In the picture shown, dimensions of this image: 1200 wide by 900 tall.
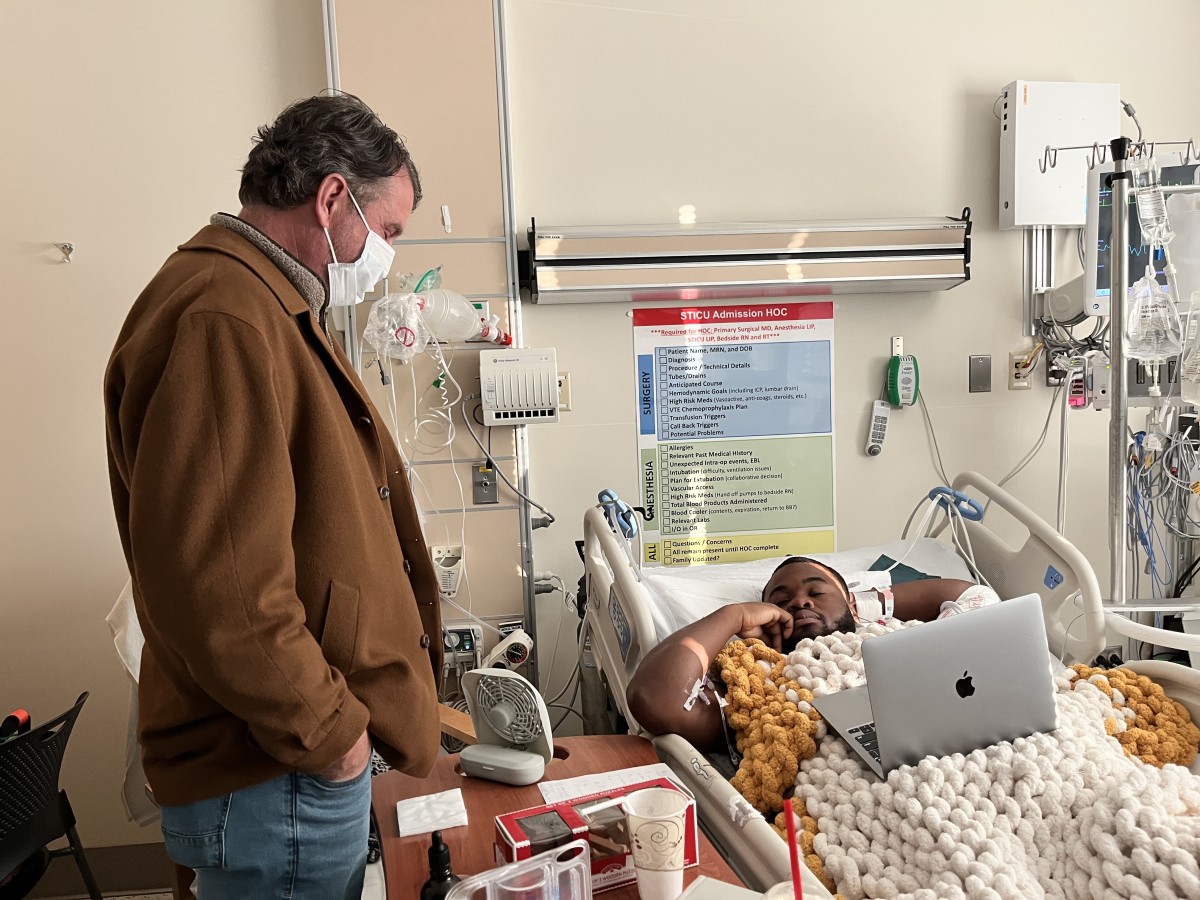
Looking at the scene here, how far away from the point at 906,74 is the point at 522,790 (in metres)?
2.59

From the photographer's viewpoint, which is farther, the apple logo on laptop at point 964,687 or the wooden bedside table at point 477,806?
the apple logo on laptop at point 964,687

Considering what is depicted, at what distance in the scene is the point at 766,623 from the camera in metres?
2.13

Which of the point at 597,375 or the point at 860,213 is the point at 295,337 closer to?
the point at 597,375

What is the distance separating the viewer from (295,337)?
1203 mm

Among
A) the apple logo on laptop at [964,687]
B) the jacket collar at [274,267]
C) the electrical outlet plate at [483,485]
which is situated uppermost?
the jacket collar at [274,267]

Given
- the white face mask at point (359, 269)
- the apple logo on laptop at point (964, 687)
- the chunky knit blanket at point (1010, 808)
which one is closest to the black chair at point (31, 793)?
the white face mask at point (359, 269)

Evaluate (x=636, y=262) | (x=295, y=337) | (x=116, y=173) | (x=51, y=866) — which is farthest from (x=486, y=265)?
(x=51, y=866)

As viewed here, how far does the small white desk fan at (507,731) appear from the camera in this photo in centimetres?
151

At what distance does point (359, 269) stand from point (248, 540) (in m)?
0.54

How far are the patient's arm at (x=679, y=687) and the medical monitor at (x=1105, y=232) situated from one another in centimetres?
154

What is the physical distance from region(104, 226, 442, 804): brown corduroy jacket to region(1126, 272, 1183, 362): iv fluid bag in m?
2.09

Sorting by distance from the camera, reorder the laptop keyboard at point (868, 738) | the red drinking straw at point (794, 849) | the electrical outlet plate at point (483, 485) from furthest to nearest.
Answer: the electrical outlet plate at point (483, 485)
the laptop keyboard at point (868, 738)
the red drinking straw at point (794, 849)

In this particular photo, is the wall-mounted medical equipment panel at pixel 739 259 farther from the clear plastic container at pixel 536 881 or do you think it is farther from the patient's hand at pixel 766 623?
the clear plastic container at pixel 536 881

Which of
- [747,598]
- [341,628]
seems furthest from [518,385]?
[341,628]
